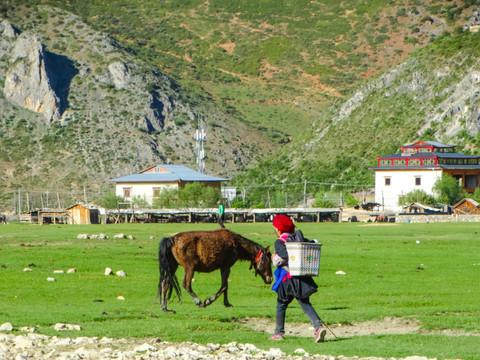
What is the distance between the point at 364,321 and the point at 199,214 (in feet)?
245

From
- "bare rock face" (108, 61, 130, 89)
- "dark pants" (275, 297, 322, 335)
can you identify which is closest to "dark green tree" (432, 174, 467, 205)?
"bare rock face" (108, 61, 130, 89)

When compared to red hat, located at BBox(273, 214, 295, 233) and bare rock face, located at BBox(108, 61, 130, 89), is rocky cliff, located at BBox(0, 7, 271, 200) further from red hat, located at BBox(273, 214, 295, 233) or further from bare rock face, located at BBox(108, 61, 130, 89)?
red hat, located at BBox(273, 214, 295, 233)

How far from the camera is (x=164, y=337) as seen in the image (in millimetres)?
15531

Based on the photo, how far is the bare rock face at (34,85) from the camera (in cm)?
15138

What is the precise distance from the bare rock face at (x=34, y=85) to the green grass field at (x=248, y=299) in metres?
116

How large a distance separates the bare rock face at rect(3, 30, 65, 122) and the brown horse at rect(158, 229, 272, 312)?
134 m

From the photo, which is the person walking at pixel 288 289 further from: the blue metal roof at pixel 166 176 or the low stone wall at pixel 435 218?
the blue metal roof at pixel 166 176

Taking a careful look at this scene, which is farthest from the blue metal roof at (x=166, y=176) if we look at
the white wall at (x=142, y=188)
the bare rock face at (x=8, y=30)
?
the bare rock face at (x=8, y=30)

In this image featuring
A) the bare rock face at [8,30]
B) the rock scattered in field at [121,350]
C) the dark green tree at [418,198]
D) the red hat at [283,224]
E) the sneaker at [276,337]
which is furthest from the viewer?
the bare rock face at [8,30]

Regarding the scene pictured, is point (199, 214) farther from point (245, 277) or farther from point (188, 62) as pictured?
point (188, 62)

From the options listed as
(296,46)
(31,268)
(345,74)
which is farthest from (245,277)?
(296,46)

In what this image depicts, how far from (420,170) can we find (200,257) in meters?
86.5

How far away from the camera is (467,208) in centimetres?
8625

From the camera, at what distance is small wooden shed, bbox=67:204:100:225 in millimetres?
88938
